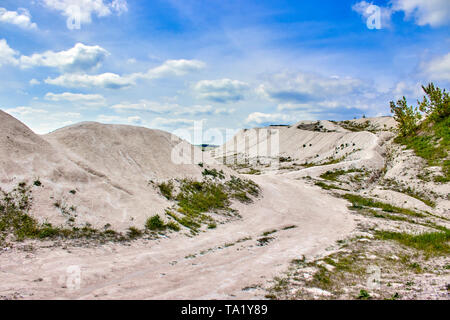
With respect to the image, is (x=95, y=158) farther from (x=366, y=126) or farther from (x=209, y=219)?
(x=366, y=126)

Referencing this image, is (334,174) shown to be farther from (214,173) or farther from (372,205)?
→ (214,173)

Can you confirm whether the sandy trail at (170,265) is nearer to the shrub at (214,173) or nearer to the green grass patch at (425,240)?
the green grass patch at (425,240)

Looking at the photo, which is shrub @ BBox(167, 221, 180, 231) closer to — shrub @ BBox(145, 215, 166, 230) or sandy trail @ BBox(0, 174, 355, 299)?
shrub @ BBox(145, 215, 166, 230)

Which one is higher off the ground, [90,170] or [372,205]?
[90,170]

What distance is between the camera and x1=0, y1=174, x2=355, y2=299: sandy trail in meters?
9.36

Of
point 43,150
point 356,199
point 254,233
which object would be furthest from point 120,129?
point 356,199

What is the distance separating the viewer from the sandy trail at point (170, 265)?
368 inches

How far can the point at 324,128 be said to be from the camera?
105m

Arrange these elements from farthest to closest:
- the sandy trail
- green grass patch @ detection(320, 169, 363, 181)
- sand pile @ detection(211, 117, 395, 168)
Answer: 1. sand pile @ detection(211, 117, 395, 168)
2. green grass patch @ detection(320, 169, 363, 181)
3. the sandy trail

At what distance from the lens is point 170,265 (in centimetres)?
1259

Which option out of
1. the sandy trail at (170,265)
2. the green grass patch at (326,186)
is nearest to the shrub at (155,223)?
the sandy trail at (170,265)

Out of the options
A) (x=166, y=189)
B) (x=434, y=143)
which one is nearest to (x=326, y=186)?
(x=434, y=143)

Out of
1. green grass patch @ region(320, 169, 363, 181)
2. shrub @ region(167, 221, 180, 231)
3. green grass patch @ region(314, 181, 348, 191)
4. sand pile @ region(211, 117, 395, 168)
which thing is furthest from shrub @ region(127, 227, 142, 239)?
sand pile @ region(211, 117, 395, 168)

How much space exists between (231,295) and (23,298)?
6.55 metres
